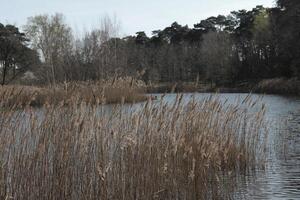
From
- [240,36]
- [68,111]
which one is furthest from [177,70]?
[68,111]

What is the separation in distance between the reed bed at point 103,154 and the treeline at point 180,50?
23.5 m

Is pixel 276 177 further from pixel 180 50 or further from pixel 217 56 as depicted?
pixel 180 50

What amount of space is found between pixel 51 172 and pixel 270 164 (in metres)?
5.74

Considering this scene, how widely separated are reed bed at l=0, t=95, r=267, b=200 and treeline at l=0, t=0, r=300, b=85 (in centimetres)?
2354

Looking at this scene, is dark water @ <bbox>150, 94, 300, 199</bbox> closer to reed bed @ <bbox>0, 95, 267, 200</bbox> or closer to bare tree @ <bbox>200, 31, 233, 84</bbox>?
reed bed @ <bbox>0, 95, 267, 200</bbox>

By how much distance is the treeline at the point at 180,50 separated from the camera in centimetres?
4403

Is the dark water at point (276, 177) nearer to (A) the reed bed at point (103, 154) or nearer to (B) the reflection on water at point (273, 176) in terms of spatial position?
(B) the reflection on water at point (273, 176)

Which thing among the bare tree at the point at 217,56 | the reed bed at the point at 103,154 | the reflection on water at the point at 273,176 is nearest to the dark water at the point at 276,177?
the reflection on water at the point at 273,176

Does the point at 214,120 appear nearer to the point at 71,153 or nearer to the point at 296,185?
the point at 296,185

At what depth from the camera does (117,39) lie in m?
53.2

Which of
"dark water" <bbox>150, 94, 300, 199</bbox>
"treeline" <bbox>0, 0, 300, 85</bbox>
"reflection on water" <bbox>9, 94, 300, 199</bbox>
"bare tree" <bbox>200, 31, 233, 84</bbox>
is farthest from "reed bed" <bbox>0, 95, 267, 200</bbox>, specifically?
"bare tree" <bbox>200, 31, 233, 84</bbox>

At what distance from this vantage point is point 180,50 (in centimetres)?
8331

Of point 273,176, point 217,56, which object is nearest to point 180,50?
point 217,56

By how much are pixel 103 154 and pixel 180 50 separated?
77.2m
